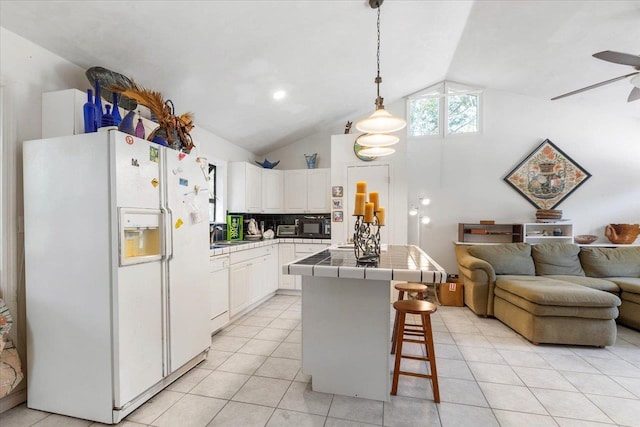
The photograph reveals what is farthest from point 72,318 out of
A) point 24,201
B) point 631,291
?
point 631,291

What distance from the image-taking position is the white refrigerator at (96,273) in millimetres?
1723

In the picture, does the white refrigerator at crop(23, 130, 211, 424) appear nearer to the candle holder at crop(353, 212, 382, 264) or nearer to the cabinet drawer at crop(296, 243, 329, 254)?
the candle holder at crop(353, 212, 382, 264)

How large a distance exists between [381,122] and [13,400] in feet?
10.1

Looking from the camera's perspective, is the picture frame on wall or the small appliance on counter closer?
the picture frame on wall

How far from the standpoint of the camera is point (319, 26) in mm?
2648

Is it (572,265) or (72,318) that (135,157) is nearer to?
(72,318)

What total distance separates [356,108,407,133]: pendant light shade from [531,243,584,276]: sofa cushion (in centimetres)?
312

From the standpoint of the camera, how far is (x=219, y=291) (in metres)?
3.04

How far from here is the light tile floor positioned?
1764 mm

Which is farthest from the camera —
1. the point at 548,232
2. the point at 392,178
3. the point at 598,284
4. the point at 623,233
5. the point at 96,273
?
the point at 548,232

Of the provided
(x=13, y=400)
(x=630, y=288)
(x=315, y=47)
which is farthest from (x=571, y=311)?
(x=13, y=400)

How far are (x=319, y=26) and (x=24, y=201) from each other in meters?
2.63

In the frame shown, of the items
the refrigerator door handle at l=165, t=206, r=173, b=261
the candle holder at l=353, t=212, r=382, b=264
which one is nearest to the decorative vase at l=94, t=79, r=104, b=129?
the refrigerator door handle at l=165, t=206, r=173, b=261

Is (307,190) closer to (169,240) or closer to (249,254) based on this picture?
(249,254)
